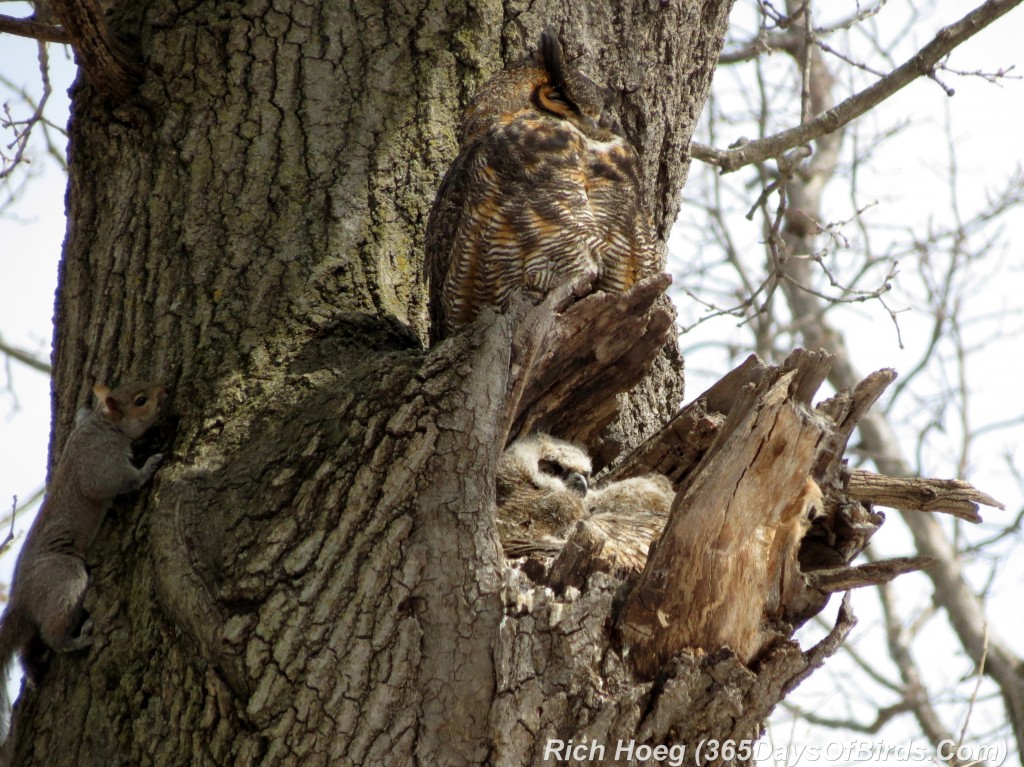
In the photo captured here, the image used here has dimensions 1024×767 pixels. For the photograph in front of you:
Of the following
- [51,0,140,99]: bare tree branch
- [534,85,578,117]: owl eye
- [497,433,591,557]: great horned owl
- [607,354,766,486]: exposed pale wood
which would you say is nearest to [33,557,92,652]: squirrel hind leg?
[497,433,591,557]: great horned owl

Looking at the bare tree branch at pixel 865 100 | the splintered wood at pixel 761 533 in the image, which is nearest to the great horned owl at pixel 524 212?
the splintered wood at pixel 761 533

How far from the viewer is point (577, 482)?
10.7ft

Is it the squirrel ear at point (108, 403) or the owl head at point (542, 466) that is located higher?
the owl head at point (542, 466)

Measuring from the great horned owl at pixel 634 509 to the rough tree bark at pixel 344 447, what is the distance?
0.34ft

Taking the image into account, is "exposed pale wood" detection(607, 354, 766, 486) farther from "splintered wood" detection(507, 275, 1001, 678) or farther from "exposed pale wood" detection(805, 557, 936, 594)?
"exposed pale wood" detection(805, 557, 936, 594)

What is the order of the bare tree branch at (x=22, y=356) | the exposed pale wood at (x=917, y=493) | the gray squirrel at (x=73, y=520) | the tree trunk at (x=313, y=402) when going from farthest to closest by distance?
the bare tree branch at (x=22, y=356)
the exposed pale wood at (x=917, y=493)
the gray squirrel at (x=73, y=520)
the tree trunk at (x=313, y=402)

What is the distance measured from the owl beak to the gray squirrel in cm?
126

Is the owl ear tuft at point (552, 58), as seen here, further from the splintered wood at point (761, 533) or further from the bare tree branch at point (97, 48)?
the splintered wood at point (761, 533)

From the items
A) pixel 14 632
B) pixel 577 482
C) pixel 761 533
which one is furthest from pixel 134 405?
pixel 761 533

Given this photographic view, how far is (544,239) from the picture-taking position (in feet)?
9.99

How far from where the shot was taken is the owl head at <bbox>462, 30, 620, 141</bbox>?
3281 mm

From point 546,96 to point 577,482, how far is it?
4.23 ft

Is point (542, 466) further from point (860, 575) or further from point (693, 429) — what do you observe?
point (860, 575)

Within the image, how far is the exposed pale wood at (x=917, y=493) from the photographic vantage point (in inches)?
117
